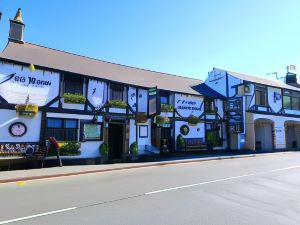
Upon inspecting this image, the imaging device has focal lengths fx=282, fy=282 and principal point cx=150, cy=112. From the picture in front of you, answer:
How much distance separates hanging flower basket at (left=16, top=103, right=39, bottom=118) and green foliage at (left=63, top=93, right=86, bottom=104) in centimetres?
186

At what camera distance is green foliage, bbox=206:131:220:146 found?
2375 centimetres

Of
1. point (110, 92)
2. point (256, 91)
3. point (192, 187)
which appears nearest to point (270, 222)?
point (192, 187)

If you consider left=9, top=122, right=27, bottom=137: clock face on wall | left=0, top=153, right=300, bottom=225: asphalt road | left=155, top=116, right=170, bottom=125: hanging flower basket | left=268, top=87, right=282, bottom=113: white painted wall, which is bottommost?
left=0, top=153, right=300, bottom=225: asphalt road

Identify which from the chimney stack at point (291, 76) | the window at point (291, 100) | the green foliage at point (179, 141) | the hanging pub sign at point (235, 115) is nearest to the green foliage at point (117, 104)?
the green foliage at point (179, 141)

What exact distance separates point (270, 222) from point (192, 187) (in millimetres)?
3578

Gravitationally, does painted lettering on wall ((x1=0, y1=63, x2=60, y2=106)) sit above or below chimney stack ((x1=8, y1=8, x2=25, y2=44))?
below

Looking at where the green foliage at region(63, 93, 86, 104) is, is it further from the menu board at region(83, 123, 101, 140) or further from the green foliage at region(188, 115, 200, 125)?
the green foliage at region(188, 115, 200, 125)

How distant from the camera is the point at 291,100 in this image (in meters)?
30.3

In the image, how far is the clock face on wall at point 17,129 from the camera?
14.2 metres

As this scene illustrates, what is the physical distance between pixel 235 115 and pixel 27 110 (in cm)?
1766

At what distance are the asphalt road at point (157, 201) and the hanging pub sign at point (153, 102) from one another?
854cm

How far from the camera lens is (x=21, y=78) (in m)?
14.9

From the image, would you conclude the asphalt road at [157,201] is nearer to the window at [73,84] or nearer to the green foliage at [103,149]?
the green foliage at [103,149]

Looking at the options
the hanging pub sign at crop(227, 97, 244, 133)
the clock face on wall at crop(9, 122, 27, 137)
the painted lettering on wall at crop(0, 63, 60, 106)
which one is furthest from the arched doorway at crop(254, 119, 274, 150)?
the clock face on wall at crop(9, 122, 27, 137)
